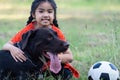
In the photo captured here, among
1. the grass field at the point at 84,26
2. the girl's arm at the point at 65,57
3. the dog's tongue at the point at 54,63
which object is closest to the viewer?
the dog's tongue at the point at 54,63

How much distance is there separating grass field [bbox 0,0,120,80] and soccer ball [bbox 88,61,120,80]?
413 millimetres

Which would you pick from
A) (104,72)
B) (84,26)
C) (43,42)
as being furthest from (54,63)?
(84,26)

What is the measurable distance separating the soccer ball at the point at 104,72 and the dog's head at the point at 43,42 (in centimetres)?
84

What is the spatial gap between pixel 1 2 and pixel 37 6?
1588 centimetres

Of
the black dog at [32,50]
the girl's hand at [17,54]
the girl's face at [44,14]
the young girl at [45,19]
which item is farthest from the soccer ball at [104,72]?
the girl's hand at [17,54]

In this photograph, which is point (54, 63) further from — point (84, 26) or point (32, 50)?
point (84, 26)

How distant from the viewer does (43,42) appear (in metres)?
6.88

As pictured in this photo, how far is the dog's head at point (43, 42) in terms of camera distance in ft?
22.5

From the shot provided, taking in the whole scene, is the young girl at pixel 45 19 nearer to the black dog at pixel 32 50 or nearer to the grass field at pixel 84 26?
→ the black dog at pixel 32 50

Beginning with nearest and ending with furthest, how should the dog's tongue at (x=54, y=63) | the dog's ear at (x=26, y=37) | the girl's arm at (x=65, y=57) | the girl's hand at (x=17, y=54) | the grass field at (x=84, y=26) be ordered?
the dog's tongue at (x=54, y=63)
the dog's ear at (x=26, y=37)
the girl's hand at (x=17, y=54)
the girl's arm at (x=65, y=57)
the grass field at (x=84, y=26)

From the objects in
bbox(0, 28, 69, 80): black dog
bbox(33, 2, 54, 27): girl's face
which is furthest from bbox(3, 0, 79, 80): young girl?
bbox(0, 28, 69, 80): black dog

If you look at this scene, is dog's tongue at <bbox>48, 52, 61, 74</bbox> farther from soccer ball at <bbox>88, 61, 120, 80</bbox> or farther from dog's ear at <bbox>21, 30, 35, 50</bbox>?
soccer ball at <bbox>88, 61, 120, 80</bbox>

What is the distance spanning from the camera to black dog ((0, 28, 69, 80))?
688cm

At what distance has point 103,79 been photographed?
7.44 meters
